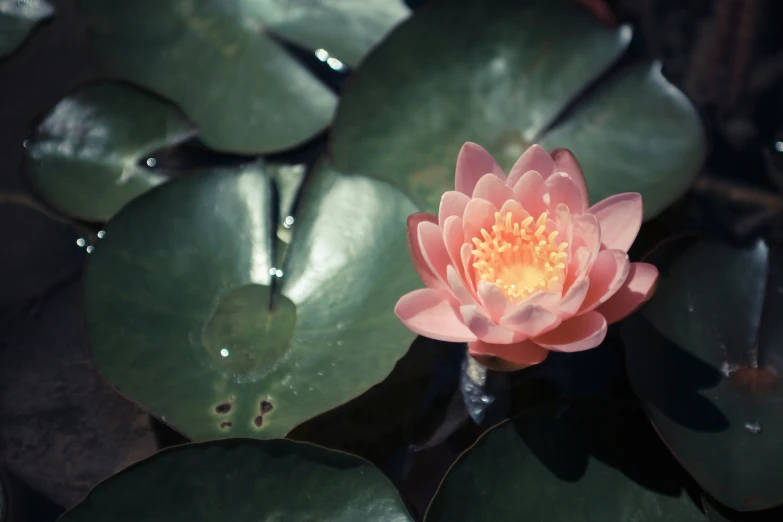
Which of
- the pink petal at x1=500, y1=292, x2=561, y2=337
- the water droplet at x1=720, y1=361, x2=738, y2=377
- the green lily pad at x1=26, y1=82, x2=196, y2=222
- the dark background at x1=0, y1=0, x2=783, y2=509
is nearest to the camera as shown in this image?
the pink petal at x1=500, y1=292, x2=561, y2=337

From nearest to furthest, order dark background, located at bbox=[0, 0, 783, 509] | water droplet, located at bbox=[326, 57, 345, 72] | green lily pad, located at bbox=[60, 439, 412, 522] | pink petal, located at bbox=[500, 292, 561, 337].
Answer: pink petal, located at bbox=[500, 292, 561, 337], green lily pad, located at bbox=[60, 439, 412, 522], dark background, located at bbox=[0, 0, 783, 509], water droplet, located at bbox=[326, 57, 345, 72]

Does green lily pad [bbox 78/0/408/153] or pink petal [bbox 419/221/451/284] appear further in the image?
green lily pad [bbox 78/0/408/153]

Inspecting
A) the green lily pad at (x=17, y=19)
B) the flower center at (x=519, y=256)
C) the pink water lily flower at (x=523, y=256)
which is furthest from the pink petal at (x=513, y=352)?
the green lily pad at (x=17, y=19)

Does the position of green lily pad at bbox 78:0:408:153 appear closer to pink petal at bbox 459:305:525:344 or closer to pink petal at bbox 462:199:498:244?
pink petal at bbox 462:199:498:244

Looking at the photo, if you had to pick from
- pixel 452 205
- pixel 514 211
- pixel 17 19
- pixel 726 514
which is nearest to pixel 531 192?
pixel 514 211

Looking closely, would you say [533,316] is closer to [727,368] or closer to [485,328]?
[485,328]

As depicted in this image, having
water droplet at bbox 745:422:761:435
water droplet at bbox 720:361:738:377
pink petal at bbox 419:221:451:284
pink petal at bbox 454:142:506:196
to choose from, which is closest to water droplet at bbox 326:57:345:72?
pink petal at bbox 454:142:506:196

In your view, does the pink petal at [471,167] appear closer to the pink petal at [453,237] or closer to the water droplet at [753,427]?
the pink petal at [453,237]

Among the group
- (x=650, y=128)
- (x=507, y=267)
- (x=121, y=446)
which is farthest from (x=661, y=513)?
(x=121, y=446)
